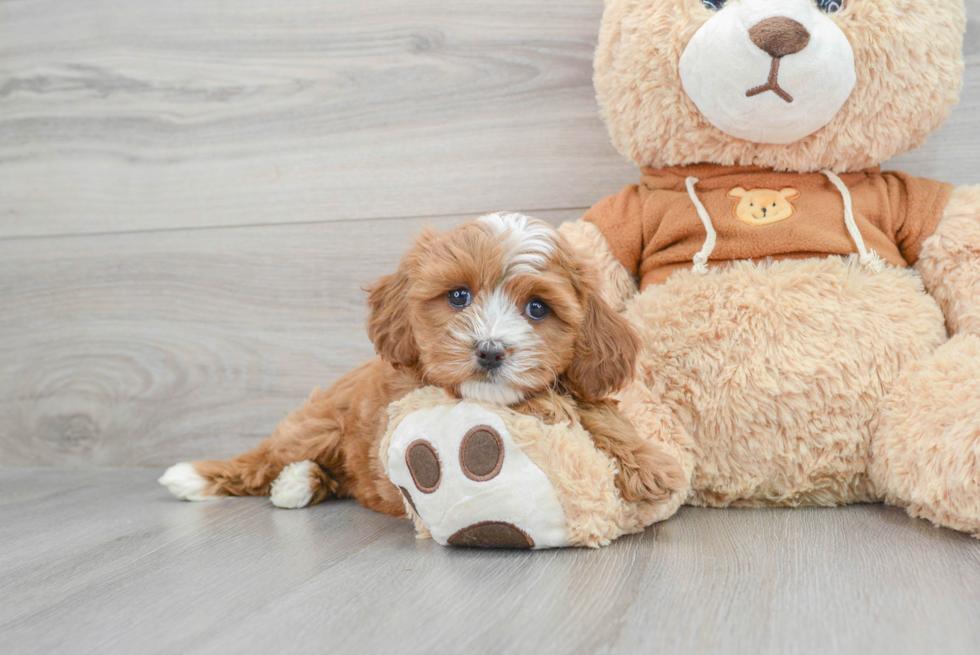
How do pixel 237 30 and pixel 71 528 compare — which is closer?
pixel 71 528

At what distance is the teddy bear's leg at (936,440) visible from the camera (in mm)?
952

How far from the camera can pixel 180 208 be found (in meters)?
1.68

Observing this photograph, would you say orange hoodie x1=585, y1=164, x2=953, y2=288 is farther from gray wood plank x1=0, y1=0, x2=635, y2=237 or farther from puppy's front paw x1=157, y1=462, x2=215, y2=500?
puppy's front paw x1=157, y1=462, x2=215, y2=500

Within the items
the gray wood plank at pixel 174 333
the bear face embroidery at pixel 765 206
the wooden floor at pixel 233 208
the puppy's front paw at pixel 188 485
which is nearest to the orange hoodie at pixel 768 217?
the bear face embroidery at pixel 765 206

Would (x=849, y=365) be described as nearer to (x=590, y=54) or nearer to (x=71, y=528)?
(x=590, y=54)

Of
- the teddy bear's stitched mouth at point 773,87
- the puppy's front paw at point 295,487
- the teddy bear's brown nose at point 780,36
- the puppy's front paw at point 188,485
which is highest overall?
the teddy bear's brown nose at point 780,36

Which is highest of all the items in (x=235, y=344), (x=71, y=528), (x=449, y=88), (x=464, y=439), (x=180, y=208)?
(x=449, y=88)

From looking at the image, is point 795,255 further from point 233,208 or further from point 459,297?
point 233,208

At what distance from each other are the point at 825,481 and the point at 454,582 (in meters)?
0.57

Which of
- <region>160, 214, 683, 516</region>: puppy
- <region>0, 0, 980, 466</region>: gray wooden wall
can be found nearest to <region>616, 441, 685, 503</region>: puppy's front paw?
<region>160, 214, 683, 516</region>: puppy

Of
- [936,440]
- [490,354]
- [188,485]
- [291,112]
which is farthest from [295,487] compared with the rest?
[936,440]

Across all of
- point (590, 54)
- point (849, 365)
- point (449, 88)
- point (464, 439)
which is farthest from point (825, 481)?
point (449, 88)

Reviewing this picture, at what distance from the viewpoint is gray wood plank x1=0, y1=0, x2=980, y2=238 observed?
1495 millimetres

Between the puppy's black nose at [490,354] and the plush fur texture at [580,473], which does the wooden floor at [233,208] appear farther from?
the puppy's black nose at [490,354]
